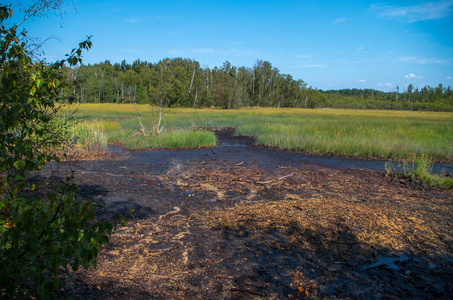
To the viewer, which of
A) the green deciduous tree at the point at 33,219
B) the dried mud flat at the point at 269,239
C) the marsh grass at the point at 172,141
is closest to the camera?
the green deciduous tree at the point at 33,219

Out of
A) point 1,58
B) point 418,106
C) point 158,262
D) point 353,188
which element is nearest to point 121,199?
point 158,262

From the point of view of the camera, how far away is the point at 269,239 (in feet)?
15.7

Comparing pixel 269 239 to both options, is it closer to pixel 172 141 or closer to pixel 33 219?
pixel 33 219

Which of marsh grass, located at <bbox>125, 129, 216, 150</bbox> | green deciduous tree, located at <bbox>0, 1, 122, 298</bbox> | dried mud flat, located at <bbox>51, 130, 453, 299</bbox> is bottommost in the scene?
dried mud flat, located at <bbox>51, 130, 453, 299</bbox>

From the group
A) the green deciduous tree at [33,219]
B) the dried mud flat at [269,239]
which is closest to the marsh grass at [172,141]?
the dried mud flat at [269,239]

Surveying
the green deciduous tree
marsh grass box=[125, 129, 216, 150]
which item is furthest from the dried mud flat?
marsh grass box=[125, 129, 216, 150]

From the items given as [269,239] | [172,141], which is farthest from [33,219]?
[172,141]

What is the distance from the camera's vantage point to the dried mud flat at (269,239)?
3.56 meters

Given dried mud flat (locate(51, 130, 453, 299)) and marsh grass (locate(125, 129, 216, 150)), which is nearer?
dried mud flat (locate(51, 130, 453, 299))

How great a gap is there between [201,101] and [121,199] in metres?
60.9

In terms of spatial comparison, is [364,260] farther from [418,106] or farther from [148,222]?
[418,106]

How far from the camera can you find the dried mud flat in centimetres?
356

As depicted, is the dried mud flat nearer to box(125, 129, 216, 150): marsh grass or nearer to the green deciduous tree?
the green deciduous tree

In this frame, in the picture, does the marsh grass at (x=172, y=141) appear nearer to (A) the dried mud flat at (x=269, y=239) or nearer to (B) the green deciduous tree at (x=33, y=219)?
(A) the dried mud flat at (x=269, y=239)
